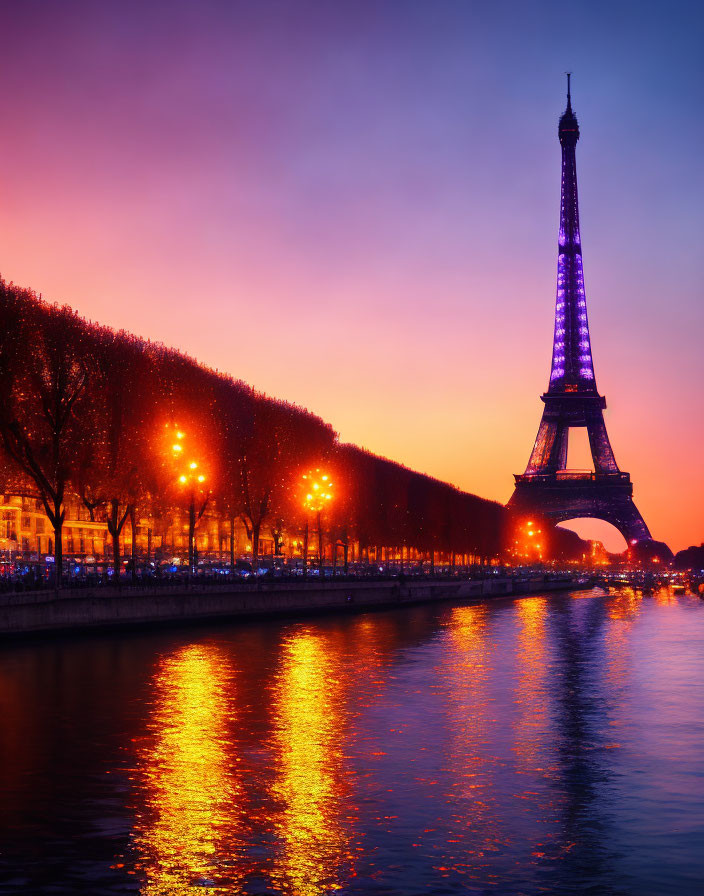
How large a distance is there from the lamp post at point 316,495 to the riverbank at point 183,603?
4773 mm

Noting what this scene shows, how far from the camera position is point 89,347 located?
5856cm

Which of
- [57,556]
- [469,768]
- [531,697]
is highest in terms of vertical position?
[57,556]

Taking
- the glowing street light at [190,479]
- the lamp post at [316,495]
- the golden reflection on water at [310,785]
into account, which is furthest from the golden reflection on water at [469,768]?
the lamp post at [316,495]

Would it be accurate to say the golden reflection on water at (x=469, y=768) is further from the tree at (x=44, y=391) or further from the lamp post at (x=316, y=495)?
the lamp post at (x=316, y=495)

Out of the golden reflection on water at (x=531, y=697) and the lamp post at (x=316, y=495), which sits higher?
the lamp post at (x=316, y=495)

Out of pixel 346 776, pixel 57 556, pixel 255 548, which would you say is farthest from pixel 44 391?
pixel 346 776

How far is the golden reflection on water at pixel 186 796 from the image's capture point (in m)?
15.2

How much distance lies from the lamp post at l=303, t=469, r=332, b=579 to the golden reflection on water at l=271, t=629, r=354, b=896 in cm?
4879

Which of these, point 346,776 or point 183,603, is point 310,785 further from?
point 183,603

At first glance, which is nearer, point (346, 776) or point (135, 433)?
point (346, 776)

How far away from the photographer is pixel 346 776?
21438 mm

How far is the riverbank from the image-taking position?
46.9m

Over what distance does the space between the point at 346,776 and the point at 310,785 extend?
109 cm

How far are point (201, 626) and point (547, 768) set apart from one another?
41743 mm
